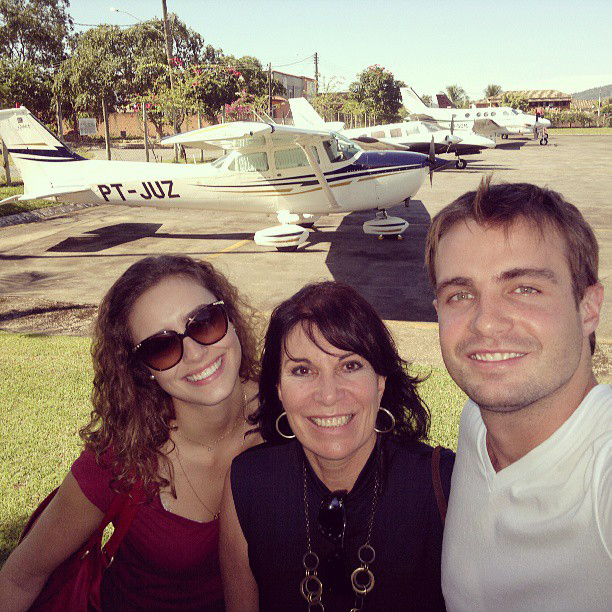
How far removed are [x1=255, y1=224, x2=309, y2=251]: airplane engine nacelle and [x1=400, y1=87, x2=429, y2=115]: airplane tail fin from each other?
31.4 metres

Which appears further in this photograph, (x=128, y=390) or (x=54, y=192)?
(x=54, y=192)

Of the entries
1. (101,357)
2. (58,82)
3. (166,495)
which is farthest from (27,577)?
(58,82)

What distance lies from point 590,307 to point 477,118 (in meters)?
42.9

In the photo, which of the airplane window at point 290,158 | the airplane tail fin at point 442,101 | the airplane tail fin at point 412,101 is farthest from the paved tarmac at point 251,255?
the airplane tail fin at point 442,101

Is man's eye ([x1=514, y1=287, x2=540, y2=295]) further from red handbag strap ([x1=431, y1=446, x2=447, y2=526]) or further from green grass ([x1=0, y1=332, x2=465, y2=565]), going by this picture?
green grass ([x1=0, y1=332, x2=465, y2=565])

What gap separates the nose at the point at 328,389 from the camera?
1.99 metres

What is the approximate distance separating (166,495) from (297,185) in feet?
36.3

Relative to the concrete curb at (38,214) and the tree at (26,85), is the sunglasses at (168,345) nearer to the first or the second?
the concrete curb at (38,214)

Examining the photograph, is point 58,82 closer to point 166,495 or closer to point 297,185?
point 297,185

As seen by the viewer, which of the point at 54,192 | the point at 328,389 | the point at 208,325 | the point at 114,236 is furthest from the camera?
the point at 114,236

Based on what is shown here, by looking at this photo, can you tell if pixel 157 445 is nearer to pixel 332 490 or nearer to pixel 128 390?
pixel 128 390

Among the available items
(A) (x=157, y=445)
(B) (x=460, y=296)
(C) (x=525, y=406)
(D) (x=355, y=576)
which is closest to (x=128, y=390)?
(A) (x=157, y=445)

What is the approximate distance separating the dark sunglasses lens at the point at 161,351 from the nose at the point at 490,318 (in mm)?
1303

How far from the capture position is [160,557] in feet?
7.37
